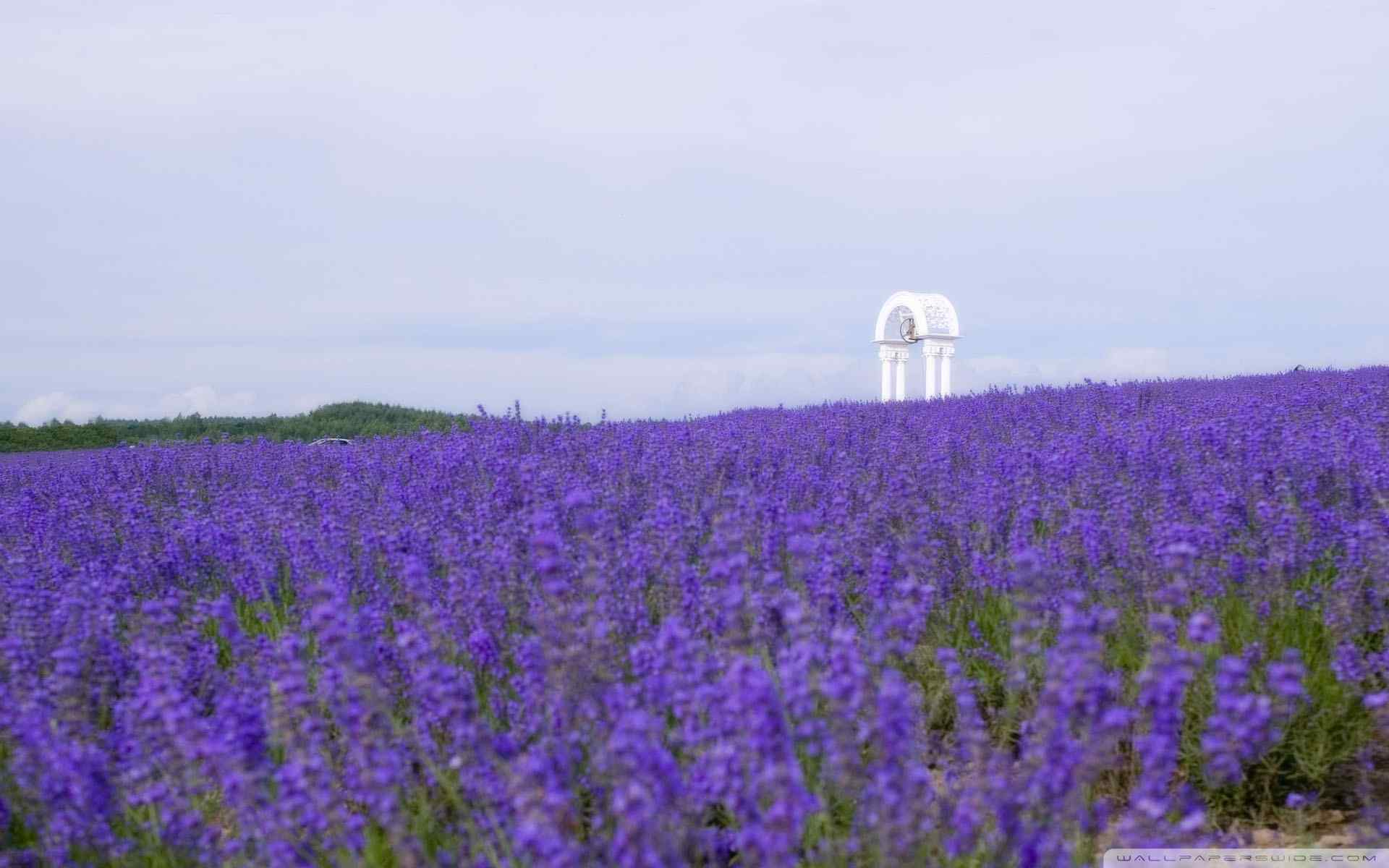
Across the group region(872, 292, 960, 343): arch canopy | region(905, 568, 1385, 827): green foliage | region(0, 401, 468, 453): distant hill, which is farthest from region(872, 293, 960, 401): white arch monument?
region(905, 568, 1385, 827): green foliage

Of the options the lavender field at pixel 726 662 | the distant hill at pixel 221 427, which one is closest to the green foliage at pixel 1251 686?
the lavender field at pixel 726 662

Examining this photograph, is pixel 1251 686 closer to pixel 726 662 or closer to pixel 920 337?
pixel 726 662

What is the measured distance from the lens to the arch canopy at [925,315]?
16.8 meters

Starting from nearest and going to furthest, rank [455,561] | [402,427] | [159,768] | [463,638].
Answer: [159,768] < [463,638] < [455,561] < [402,427]

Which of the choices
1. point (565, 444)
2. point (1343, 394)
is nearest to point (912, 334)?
point (1343, 394)

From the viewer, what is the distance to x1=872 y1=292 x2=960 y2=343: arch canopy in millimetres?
16812

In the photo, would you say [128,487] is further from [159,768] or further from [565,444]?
[159,768]

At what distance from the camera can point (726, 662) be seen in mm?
2125

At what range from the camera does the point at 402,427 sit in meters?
14.0

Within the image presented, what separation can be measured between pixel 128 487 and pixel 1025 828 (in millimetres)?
6417

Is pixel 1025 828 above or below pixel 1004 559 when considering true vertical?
below

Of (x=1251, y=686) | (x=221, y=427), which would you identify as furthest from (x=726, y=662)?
(x=221, y=427)

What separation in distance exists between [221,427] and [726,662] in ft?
47.0

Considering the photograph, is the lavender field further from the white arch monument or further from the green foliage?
the white arch monument
